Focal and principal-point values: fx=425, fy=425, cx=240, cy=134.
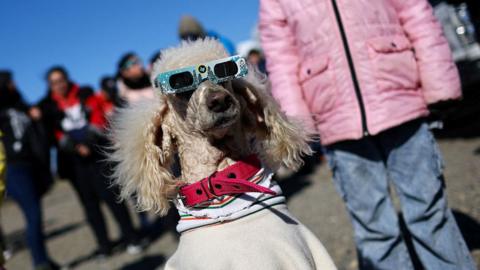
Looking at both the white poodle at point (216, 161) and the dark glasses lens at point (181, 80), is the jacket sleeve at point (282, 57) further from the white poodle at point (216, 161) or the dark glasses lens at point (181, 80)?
the dark glasses lens at point (181, 80)

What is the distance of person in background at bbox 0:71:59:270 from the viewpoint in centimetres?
343

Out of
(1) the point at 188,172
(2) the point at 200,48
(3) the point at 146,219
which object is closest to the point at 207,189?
(1) the point at 188,172

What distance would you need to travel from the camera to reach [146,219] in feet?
16.8

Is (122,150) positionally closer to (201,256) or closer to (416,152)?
(201,256)

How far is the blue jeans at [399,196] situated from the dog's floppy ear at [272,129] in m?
0.38

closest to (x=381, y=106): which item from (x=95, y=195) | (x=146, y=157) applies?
(x=146, y=157)

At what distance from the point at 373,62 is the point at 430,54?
233 mm

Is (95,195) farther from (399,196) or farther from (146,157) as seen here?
(399,196)

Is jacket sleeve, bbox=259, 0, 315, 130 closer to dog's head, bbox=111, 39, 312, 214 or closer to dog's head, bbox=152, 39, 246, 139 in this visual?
dog's head, bbox=111, 39, 312, 214

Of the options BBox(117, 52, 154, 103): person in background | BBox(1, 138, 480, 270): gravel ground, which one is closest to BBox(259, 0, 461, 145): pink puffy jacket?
BBox(1, 138, 480, 270): gravel ground

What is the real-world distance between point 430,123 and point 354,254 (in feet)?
3.61

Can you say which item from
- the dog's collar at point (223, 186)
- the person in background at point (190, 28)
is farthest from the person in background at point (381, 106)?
the person in background at point (190, 28)

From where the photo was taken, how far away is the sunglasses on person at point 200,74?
1365 millimetres

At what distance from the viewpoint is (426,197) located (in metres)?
1.73
